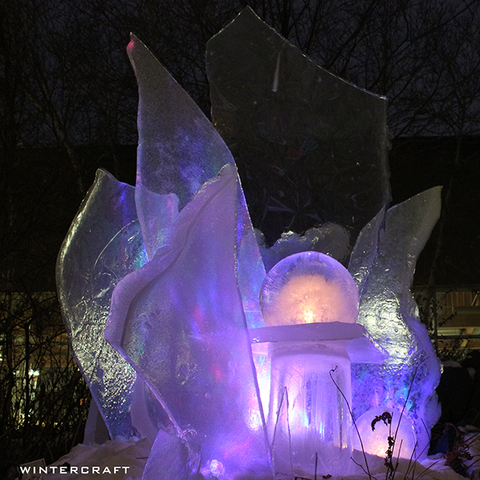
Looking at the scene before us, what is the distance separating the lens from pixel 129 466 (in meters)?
2.59

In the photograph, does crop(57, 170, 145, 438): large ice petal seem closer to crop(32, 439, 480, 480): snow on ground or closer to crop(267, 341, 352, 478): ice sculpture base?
crop(32, 439, 480, 480): snow on ground

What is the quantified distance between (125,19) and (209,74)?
4.26 m

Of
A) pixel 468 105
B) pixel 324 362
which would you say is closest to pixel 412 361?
pixel 324 362

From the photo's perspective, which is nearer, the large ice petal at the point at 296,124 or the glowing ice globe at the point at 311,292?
the glowing ice globe at the point at 311,292

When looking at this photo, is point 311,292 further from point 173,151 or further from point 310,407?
point 173,151

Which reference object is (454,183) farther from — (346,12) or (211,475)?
(211,475)

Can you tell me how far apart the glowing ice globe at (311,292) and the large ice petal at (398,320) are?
1.43ft

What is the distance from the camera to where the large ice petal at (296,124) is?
327 centimetres

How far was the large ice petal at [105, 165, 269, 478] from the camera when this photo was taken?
2.28m

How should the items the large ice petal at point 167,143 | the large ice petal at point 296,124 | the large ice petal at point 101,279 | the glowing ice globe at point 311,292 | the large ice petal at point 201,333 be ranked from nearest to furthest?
1. the large ice petal at point 201,333
2. the glowing ice globe at point 311,292
3. the large ice petal at point 167,143
4. the large ice petal at point 101,279
5. the large ice petal at point 296,124

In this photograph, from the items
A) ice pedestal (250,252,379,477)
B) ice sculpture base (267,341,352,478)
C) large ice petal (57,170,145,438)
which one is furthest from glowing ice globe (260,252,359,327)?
large ice petal (57,170,145,438)

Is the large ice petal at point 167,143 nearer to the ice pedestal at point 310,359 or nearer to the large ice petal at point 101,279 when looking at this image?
the large ice petal at point 101,279

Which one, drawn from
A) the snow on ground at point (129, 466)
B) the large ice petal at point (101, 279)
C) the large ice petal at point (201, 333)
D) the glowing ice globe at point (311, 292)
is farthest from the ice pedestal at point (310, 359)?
the large ice petal at point (101, 279)

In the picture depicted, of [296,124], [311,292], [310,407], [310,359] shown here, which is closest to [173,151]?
[296,124]
